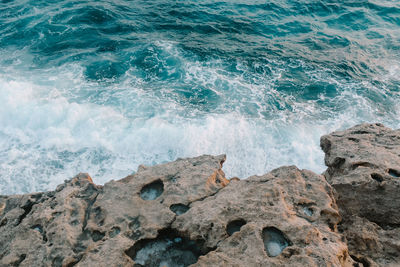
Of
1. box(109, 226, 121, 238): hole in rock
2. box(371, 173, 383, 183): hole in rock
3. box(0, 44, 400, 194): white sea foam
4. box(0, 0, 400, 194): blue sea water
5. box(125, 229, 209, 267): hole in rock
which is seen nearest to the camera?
box(125, 229, 209, 267): hole in rock

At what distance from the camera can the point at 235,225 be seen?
4.06 m

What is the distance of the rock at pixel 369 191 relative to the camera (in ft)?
13.0

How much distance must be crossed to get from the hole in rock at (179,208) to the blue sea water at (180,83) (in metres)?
4.24

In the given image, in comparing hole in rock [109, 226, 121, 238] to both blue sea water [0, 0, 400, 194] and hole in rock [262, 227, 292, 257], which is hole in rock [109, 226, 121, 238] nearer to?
hole in rock [262, 227, 292, 257]

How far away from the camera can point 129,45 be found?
1448 centimetres

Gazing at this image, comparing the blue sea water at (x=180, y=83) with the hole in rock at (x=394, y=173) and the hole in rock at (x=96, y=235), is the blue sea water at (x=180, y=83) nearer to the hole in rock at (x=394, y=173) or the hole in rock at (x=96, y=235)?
the hole in rock at (x=394, y=173)

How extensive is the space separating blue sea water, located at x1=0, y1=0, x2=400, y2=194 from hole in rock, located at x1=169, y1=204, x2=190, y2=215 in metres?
4.24

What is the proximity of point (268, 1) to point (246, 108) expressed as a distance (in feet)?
38.6

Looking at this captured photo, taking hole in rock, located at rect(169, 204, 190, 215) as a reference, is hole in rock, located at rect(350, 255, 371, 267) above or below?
above

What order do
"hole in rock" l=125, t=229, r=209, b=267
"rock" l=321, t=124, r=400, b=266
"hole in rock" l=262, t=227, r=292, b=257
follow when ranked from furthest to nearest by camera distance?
1. "rock" l=321, t=124, r=400, b=266
2. "hole in rock" l=125, t=229, r=209, b=267
3. "hole in rock" l=262, t=227, r=292, b=257

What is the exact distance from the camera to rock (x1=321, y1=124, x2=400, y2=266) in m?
3.97

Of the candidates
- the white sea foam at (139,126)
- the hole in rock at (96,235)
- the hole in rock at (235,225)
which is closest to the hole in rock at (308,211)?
the hole in rock at (235,225)

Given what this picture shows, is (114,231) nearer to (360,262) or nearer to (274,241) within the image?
(274,241)

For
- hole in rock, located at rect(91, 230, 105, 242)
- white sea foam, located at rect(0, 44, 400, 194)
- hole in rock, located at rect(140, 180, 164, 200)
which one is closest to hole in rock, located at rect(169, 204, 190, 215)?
hole in rock, located at rect(140, 180, 164, 200)
